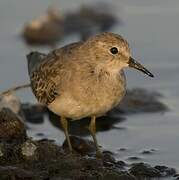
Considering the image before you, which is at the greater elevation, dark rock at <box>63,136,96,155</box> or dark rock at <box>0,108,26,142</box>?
dark rock at <box>0,108,26,142</box>

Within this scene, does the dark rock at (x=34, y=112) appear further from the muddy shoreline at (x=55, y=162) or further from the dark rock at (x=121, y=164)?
the dark rock at (x=121, y=164)

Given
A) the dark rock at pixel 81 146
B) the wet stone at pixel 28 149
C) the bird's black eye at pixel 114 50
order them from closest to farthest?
the wet stone at pixel 28 149, the bird's black eye at pixel 114 50, the dark rock at pixel 81 146

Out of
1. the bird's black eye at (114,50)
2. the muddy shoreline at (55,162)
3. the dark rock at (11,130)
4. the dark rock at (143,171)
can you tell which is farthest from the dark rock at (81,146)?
the bird's black eye at (114,50)

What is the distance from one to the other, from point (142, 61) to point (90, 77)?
348 centimetres

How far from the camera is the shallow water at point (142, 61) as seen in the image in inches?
410

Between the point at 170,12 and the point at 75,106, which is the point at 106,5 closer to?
the point at 170,12

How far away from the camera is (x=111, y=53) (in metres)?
9.55

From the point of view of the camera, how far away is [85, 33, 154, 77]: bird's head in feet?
31.2

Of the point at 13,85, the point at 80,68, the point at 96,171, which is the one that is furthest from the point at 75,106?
the point at 13,85

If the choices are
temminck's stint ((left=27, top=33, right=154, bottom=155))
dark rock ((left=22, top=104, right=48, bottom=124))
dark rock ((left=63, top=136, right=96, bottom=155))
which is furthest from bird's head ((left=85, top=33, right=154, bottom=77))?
dark rock ((left=22, top=104, right=48, bottom=124))

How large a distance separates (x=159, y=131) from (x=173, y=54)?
2614 mm

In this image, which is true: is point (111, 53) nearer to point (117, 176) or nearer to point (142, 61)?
point (117, 176)

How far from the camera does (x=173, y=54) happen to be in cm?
1311

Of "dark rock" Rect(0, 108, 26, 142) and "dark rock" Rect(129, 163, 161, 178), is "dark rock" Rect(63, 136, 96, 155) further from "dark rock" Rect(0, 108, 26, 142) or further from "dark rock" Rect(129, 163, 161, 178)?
"dark rock" Rect(129, 163, 161, 178)
